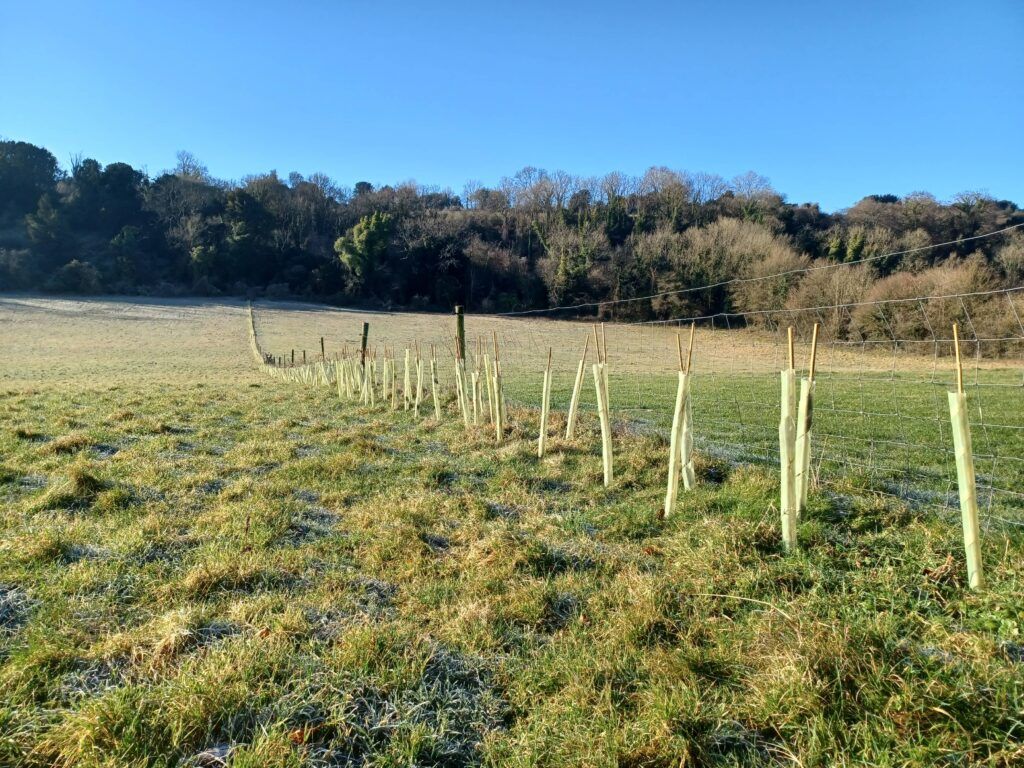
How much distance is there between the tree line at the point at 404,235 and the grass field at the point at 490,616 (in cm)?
3949

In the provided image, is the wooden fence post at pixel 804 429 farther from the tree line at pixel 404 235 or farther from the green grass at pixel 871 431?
the tree line at pixel 404 235

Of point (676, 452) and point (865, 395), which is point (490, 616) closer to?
point (676, 452)

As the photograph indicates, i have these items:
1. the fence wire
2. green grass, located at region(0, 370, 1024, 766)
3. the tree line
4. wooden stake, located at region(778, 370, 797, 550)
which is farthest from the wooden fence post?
the tree line

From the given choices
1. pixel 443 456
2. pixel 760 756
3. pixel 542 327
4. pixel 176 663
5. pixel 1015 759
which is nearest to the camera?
pixel 1015 759

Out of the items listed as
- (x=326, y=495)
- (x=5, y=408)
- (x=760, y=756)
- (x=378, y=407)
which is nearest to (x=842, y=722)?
(x=760, y=756)

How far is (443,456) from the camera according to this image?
7.34m

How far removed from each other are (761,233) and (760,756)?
54.5 m

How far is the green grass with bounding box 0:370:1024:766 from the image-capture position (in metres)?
2.23

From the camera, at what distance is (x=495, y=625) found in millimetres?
3143

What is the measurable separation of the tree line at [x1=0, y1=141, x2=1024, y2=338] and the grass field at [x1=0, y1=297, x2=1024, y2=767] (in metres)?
39.5

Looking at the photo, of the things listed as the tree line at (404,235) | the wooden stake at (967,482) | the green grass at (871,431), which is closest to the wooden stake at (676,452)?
the green grass at (871,431)

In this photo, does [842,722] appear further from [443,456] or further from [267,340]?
[267,340]

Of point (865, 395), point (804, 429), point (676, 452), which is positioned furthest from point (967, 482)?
point (865, 395)

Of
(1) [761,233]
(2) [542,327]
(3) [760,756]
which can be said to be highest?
(1) [761,233]
